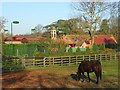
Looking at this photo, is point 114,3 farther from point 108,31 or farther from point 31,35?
point 31,35

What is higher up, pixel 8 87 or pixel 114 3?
pixel 114 3

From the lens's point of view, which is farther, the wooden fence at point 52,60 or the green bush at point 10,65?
the wooden fence at point 52,60

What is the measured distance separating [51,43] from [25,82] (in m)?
23.1

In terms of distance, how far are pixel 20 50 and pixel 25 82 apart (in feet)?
94.3

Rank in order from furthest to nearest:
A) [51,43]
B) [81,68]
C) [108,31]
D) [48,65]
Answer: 1. [108,31]
2. [51,43]
3. [48,65]
4. [81,68]

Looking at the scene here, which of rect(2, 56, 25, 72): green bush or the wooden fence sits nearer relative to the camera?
rect(2, 56, 25, 72): green bush

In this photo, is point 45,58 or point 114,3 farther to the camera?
point 114,3

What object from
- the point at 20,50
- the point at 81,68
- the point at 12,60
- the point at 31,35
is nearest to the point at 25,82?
the point at 81,68

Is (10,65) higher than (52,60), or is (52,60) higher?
(52,60)

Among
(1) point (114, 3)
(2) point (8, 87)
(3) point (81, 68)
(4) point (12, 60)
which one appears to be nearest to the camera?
(2) point (8, 87)

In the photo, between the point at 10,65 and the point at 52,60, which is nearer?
the point at 10,65

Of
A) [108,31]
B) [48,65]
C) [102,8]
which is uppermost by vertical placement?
[102,8]

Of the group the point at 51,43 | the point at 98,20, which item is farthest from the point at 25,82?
the point at 98,20

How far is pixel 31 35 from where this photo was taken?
9675 centimetres
